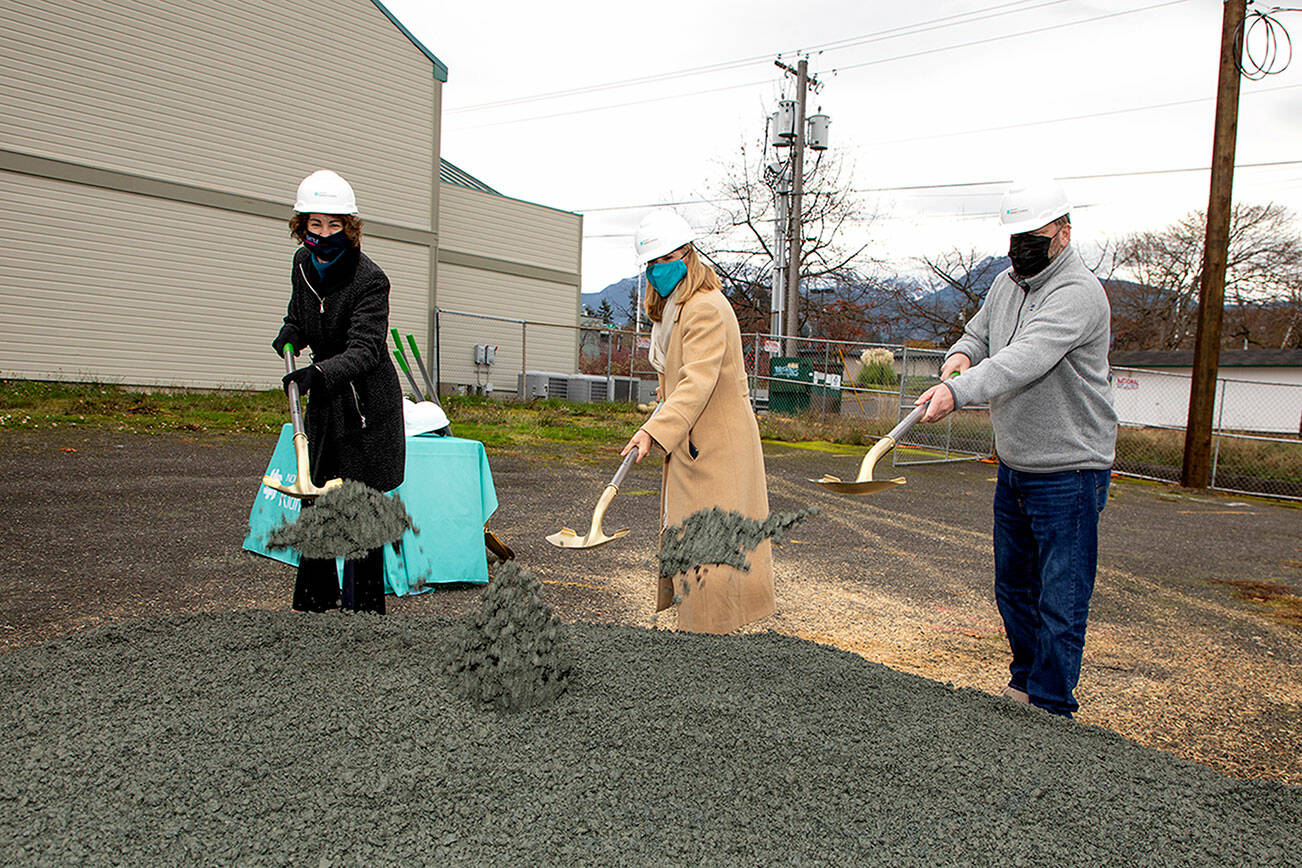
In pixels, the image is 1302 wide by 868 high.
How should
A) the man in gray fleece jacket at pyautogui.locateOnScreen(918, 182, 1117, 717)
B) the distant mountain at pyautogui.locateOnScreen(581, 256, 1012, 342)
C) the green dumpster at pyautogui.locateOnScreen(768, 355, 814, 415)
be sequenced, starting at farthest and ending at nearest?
the distant mountain at pyautogui.locateOnScreen(581, 256, 1012, 342) → the green dumpster at pyautogui.locateOnScreen(768, 355, 814, 415) → the man in gray fleece jacket at pyautogui.locateOnScreen(918, 182, 1117, 717)

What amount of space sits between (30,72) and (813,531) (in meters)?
13.0

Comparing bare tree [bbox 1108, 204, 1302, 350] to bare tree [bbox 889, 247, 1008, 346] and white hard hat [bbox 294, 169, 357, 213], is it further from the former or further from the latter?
white hard hat [bbox 294, 169, 357, 213]

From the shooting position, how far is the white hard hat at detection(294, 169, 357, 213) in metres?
2.92

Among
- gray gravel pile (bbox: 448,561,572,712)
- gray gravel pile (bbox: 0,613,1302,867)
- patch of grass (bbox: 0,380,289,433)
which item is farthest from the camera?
patch of grass (bbox: 0,380,289,433)

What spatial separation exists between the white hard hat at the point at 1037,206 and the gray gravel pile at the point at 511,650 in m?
1.88

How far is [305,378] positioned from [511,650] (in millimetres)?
1223

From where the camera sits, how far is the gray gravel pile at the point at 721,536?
291cm

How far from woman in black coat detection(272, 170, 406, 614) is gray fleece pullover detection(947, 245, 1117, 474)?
1966mm

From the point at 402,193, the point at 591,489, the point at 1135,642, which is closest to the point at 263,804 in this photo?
the point at 1135,642

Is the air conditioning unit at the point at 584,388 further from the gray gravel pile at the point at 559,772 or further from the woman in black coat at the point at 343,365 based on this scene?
the gray gravel pile at the point at 559,772

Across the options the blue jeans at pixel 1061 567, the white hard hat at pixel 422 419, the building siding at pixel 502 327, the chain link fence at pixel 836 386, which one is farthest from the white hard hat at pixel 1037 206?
the building siding at pixel 502 327

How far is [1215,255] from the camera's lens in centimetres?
1145

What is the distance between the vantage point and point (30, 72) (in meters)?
12.3

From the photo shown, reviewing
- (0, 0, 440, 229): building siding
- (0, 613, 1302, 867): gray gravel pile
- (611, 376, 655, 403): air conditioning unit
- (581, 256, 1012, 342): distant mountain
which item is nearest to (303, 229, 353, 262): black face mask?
(0, 613, 1302, 867): gray gravel pile
